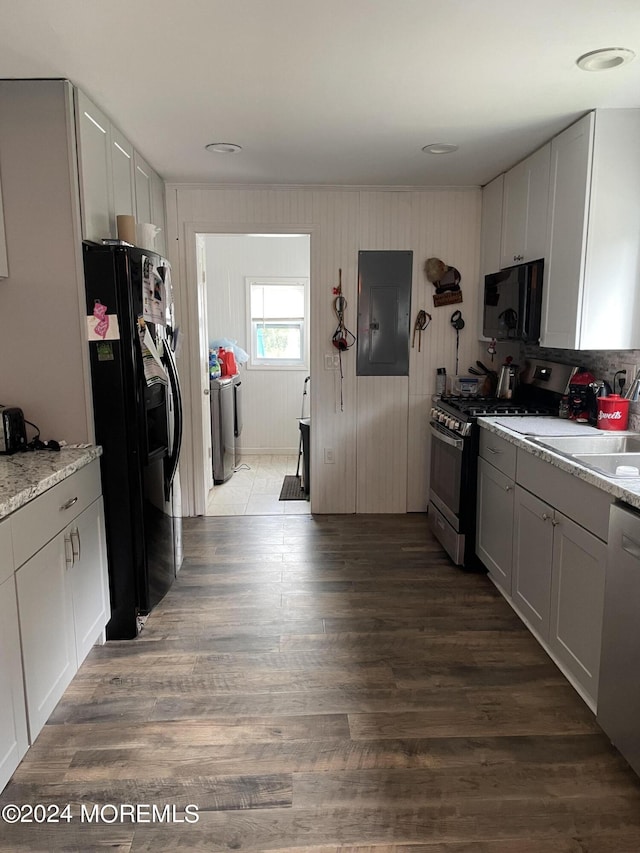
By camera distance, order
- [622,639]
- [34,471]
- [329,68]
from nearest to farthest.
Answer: [622,639] < [34,471] < [329,68]

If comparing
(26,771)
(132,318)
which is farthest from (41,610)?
(132,318)

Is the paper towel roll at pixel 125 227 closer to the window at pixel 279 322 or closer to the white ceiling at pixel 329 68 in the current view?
the white ceiling at pixel 329 68

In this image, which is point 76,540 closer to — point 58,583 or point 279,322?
point 58,583

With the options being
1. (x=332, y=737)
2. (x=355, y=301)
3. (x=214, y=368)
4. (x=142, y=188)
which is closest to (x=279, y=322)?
(x=214, y=368)

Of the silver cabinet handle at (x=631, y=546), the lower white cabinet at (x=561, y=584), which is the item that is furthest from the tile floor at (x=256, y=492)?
the silver cabinet handle at (x=631, y=546)

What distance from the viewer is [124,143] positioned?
300 centimetres

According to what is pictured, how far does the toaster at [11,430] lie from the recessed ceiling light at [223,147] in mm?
1785

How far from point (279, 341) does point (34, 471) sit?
457 centimetres

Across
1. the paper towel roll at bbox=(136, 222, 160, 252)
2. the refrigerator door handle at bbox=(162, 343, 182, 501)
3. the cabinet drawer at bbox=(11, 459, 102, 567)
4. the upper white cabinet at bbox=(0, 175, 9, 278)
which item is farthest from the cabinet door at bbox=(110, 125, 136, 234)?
the cabinet drawer at bbox=(11, 459, 102, 567)

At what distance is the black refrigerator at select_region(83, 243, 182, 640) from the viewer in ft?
8.08

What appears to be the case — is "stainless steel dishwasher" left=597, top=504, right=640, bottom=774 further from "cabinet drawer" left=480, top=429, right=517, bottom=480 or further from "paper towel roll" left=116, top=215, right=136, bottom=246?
"paper towel roll" left=116, top=215, right=136, bottom=246

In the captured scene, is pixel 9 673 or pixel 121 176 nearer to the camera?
pixel 9 673

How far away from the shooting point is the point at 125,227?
105 inches

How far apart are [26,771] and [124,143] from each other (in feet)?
9.28
